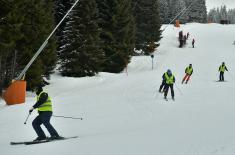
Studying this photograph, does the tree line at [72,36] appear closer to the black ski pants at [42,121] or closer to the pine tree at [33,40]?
the pine tree at [33,40]

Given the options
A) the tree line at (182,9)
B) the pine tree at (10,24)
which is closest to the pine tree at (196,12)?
the tree line at (182,9)

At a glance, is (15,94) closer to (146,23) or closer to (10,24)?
(10,24)

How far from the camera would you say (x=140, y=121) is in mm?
15898

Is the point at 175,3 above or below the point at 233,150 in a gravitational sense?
above

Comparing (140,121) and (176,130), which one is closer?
(176,130)

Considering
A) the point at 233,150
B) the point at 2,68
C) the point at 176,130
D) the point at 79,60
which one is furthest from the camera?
the point at 79,60

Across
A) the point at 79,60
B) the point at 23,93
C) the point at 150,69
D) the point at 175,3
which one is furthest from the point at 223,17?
the point at 23,93

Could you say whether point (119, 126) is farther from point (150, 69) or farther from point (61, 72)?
point (150, 69)

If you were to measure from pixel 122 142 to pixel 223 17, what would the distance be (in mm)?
157402

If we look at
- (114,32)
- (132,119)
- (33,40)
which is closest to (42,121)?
(132,119)

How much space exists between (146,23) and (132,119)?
35088 mm

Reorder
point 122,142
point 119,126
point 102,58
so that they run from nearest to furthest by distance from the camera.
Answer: point 122,142
point 119,126
point 102,58

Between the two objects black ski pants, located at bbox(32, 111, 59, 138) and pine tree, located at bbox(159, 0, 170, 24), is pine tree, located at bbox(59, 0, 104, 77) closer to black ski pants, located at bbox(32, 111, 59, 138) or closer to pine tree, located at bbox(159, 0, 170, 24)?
black ski pants, located at bbox(32, 111, 59, 138)

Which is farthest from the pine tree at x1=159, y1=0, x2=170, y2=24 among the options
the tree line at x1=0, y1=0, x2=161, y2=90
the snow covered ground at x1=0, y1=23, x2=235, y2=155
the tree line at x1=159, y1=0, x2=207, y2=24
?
the snow covered ground at x1=0, y1=23, x2=235, y2=155
